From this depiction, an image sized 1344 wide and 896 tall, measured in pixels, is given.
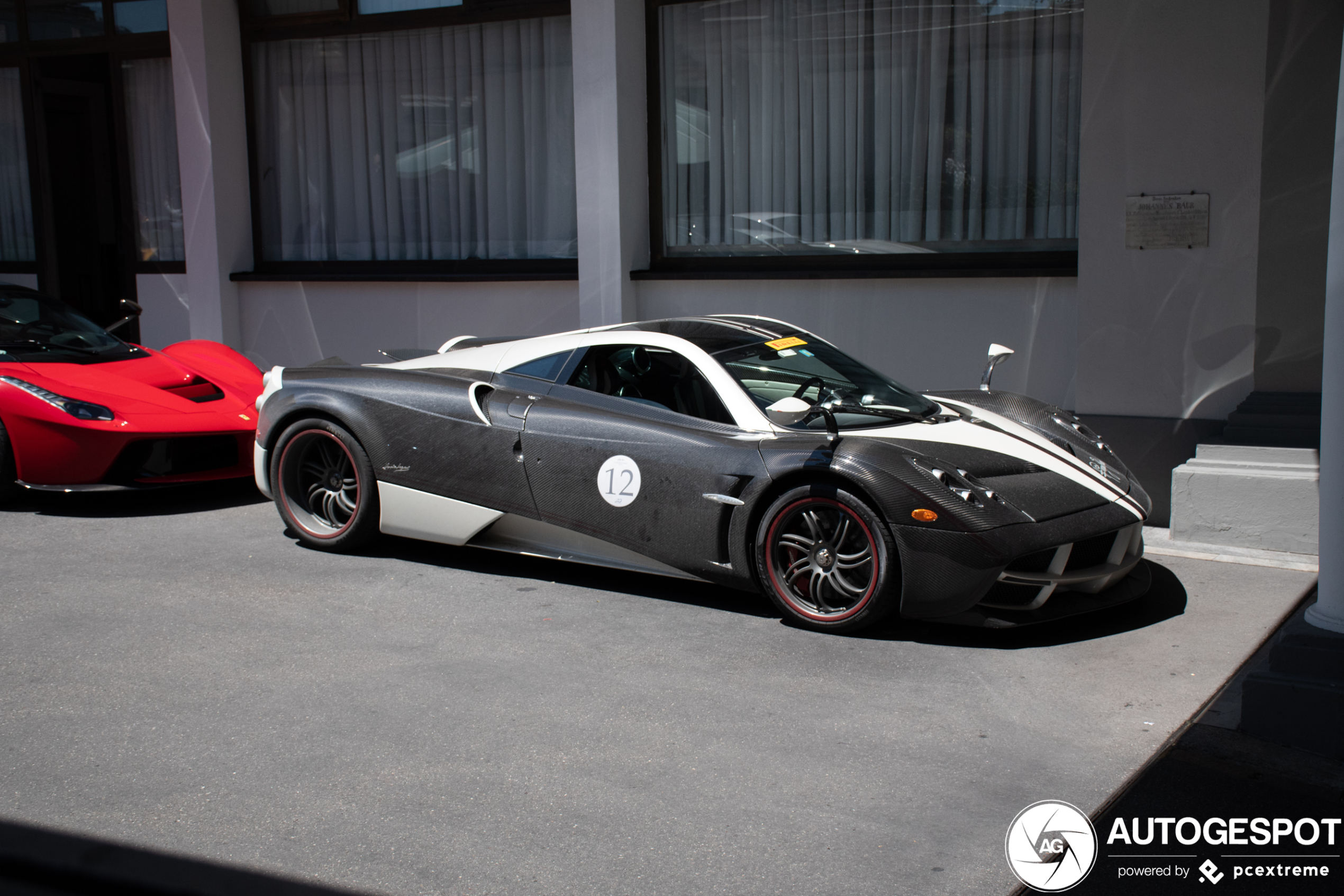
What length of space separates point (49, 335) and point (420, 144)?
3812 millimetres

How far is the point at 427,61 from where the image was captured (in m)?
9.73

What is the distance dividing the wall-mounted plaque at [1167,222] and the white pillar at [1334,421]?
334 centimetres

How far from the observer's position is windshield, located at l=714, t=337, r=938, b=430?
15.6ft

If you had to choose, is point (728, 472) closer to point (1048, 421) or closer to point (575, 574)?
point (575, 574)

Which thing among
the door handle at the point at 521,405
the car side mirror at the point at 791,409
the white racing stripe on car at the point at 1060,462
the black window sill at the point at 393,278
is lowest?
the white racing stripe on car at the point at 1060,462

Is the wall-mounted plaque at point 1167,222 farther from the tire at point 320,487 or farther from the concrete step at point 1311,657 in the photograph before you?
the tire at point 320,487

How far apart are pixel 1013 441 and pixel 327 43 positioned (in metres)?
7.85

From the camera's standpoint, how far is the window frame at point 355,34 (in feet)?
30.2

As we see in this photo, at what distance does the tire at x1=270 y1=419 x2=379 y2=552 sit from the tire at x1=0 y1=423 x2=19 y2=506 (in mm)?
1791

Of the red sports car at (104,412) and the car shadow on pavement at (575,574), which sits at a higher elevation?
the red sports car at (104,412)

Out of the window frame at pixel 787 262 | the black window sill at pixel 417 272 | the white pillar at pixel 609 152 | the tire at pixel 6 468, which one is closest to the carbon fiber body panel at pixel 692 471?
the tire at pixel 6 468

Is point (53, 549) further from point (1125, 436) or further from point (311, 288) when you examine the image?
point (1125, 436)

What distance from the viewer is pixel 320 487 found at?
5.70 metres

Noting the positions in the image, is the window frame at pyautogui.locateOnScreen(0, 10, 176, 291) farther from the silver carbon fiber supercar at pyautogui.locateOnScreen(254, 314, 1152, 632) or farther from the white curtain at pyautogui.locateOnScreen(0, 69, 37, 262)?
the silver carbon fiber supercar at pyautogui.locateOnScreen(254, 314, 1152, 632)
